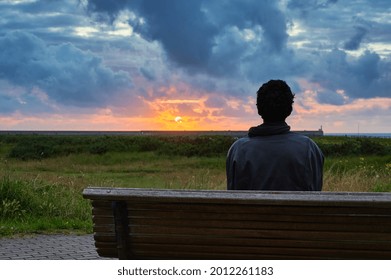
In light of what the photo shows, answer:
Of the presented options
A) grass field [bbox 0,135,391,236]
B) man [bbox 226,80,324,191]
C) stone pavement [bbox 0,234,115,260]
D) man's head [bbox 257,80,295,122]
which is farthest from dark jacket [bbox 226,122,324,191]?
grass field [bbox 0,135,391,236]

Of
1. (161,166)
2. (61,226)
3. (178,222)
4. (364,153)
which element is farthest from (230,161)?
(364,153)

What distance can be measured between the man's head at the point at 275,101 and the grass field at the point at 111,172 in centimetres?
621

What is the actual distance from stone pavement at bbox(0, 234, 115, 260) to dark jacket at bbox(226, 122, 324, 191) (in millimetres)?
4024

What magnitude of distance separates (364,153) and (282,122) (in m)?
39.1

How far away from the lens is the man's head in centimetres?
491

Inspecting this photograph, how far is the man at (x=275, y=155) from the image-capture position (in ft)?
15.6

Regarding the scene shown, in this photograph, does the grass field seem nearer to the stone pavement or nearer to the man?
the stone pavement

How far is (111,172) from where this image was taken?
34156 mm

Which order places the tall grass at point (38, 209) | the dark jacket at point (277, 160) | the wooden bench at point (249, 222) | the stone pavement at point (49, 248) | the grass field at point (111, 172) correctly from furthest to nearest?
the grass field at point (111, 172), the tall grass at point (38, 209), the stone pavement at point (49, 248), the dark jacket at point (277, 160), the wooden bench at point (249, 222)

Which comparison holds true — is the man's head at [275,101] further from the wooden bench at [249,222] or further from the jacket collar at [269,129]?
the wooden bench at [249,222]

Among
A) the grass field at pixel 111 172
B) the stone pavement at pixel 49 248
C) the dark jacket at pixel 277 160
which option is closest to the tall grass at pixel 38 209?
the grass field at pixel 111 172

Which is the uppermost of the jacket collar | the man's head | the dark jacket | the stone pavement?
the man's head

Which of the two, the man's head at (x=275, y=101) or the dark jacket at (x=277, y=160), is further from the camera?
the man's head at (x=275, y=101)

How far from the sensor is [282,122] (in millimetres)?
4910
